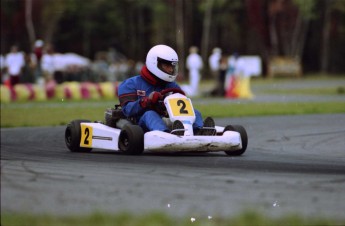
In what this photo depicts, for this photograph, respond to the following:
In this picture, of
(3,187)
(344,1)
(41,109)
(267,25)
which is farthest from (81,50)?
(3,187)

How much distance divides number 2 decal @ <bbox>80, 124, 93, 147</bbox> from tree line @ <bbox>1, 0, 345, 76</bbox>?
1902 inches

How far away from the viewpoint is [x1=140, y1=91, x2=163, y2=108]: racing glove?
37.8 feet

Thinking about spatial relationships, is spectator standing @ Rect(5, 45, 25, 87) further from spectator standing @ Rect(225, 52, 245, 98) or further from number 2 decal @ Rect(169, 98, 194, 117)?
number 2 decal @ Rect(169, 98, 194, 117)

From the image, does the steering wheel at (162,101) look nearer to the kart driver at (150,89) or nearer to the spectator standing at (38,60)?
the kart driver at (150,89)

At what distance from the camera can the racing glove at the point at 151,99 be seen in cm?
1153

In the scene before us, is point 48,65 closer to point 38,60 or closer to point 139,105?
point 38,60

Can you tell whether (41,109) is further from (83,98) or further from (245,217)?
(245,217)

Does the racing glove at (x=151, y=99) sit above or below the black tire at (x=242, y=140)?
above

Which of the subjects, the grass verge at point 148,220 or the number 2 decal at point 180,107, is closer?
the grass verge at point 148,220

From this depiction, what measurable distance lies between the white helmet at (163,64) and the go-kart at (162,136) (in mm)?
273

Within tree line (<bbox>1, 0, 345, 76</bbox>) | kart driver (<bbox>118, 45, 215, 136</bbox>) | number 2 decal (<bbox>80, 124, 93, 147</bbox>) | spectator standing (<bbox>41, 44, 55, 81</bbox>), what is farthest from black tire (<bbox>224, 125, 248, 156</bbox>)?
tree line (<bbox>1, 0, 345, 76</bbox>)

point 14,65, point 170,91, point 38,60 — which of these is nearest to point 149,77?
point 170,91

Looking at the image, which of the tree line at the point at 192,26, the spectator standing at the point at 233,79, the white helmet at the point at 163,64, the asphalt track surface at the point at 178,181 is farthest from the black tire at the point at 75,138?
the tree line at the point at 192,26

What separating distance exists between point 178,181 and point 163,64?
3552 millimetres
